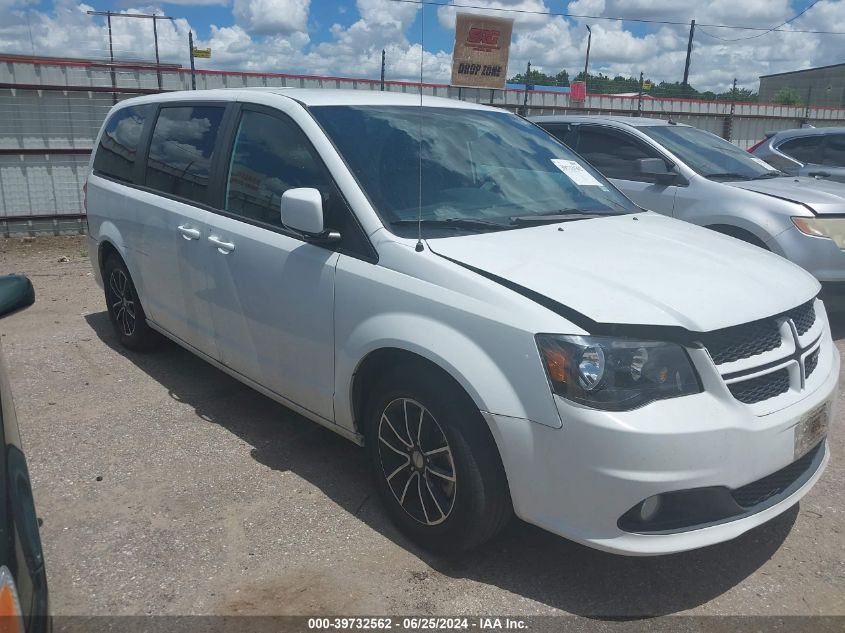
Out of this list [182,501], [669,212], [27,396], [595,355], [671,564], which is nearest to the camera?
[595,355]

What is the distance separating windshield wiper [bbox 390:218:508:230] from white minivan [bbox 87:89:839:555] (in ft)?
0.04

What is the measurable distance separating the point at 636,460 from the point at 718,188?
4.72 m

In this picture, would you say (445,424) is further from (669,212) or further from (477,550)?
(669,212)

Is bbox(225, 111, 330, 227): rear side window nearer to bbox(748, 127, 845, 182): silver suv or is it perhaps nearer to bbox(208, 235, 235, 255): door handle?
bbox(208, 235, 235, 255): door handle

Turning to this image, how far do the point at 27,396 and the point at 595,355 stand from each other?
387cm

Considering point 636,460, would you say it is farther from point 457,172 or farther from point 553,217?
point 457,172

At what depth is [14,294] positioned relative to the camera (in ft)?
Answer: 7.61

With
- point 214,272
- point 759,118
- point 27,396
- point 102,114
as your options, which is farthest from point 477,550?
point 759,118

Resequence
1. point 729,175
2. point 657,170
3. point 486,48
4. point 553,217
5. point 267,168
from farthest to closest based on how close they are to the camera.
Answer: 1. point 486,48
2. point 729,175
3. point 657,170
4. point 267,168
5. point 553,217

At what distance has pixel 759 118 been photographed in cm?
1817

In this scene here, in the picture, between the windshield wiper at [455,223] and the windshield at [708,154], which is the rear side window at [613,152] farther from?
the windshield wiper at [455,223]

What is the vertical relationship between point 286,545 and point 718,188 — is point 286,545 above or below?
below

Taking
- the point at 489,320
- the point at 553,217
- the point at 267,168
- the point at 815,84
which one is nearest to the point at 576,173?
the point at 553,217

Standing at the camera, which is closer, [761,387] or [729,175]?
[761,387]
